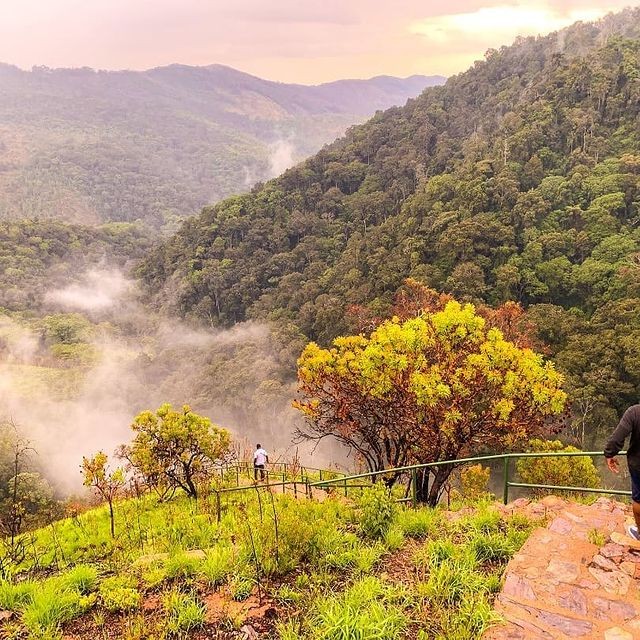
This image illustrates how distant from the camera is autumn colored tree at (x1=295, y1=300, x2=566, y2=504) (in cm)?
1111

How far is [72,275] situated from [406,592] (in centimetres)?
12216

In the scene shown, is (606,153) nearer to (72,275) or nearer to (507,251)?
(507,251)

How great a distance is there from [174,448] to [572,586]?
11.1 meters

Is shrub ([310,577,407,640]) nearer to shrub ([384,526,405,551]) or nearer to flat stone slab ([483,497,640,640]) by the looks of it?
flat stone slab ([483,497,640,640])

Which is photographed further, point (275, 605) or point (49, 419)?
point (49, 419)

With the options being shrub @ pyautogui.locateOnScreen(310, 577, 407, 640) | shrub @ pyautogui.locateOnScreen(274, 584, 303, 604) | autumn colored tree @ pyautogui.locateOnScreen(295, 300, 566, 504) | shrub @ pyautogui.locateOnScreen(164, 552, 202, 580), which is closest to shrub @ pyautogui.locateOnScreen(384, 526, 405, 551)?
shrub @ pyautogui.locateOnScreen(310, 577, 407, 640)

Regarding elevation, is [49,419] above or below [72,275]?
below

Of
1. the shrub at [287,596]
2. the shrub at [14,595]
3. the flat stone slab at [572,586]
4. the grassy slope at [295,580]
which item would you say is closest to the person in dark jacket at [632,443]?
the flat stone slab at [572,586]

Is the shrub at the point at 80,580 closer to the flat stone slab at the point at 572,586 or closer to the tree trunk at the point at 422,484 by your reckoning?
the flat stone slab at the point at 572,586

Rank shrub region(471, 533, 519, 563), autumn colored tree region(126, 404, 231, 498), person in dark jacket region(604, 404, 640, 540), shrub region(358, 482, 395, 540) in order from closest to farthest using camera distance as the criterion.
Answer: person in dark jacket region(604, 404, 640, 540) < shrub region(471, 533, 519, 563) < shrub region(358, 482, 395, 540) < autumn colored tree region(126, 404, 231, 498)

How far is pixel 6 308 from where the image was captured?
326ft

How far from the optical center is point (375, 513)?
20.8 ft

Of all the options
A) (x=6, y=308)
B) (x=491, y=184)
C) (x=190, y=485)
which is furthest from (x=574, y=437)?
(x=6, y=308)

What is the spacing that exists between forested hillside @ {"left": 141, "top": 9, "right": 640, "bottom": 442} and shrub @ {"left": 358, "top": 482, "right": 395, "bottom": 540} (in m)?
25.2
